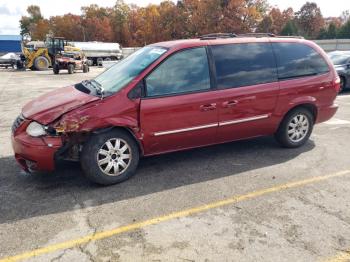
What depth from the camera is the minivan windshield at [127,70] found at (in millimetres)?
4359

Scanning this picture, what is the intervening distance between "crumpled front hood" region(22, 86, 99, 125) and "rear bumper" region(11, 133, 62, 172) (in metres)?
0.23

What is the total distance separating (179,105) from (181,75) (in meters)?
0.42

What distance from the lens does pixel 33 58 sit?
93.9 feet

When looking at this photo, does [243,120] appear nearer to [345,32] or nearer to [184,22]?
[345,32]

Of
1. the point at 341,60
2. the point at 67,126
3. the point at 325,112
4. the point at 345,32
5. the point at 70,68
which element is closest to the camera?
the point at 67,126

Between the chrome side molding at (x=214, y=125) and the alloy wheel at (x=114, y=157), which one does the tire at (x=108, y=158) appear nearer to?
the alloy wheel at (x=114, y=157)

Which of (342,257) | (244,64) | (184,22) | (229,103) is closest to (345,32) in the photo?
(184,22)

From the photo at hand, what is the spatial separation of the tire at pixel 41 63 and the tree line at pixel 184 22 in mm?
37867

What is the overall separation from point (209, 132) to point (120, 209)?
5.61 feet

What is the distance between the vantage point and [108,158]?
4.16 m

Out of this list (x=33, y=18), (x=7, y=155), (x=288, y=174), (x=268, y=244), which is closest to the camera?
(x=268, y=244)

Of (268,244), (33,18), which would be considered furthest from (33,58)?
(33,18)

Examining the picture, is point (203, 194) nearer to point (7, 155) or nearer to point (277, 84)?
point (277, 84)

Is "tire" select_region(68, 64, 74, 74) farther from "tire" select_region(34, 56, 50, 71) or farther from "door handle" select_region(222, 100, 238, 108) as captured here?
"door handle" select_region(222, 100, 238, 108)
